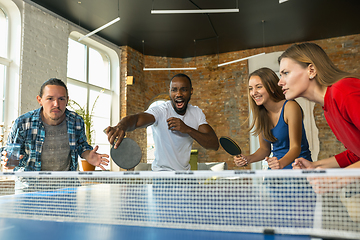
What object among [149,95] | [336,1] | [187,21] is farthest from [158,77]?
[336,1]

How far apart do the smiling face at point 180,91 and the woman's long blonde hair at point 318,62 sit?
113 cm

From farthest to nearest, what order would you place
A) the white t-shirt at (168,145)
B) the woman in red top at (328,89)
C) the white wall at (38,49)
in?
the white wall at (38,49), the white t-shirt at (168,145), the woman in red top at (328,89)

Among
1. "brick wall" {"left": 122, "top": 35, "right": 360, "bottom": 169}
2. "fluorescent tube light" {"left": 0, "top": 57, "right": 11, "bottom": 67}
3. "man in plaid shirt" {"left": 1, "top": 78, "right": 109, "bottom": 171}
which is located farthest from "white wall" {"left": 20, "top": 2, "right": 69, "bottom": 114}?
"man in plaid shirt" {"left": 1, "top": 78, "right": 109, "bottom": 171}

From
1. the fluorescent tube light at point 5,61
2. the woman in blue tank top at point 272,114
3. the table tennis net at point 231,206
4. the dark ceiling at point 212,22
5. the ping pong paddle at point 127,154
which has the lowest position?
the table tennis net at point 231,206

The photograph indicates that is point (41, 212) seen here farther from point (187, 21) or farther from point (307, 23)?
point (307, 23)

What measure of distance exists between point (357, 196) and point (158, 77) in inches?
350

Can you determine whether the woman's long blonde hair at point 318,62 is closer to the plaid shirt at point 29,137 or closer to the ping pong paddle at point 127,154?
the ping pong paddle at point 127,154

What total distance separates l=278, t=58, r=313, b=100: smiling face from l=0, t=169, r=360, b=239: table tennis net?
0.43 metres

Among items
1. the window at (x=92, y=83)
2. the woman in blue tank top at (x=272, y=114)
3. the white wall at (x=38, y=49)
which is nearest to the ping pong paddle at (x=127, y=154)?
the woman in blue tank top at (x=272, y=114)

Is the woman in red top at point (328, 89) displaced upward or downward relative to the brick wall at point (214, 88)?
downward

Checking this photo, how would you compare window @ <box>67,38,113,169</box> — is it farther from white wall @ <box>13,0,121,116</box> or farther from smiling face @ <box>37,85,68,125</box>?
smiling face @ <box>37,85,68,125</box>

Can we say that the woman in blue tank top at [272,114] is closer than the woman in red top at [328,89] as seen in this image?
No

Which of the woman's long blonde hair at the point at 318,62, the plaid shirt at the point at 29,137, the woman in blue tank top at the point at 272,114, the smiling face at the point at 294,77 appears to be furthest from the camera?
the plaid shirt at the point at 29,137

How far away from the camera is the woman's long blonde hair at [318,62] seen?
125cm
